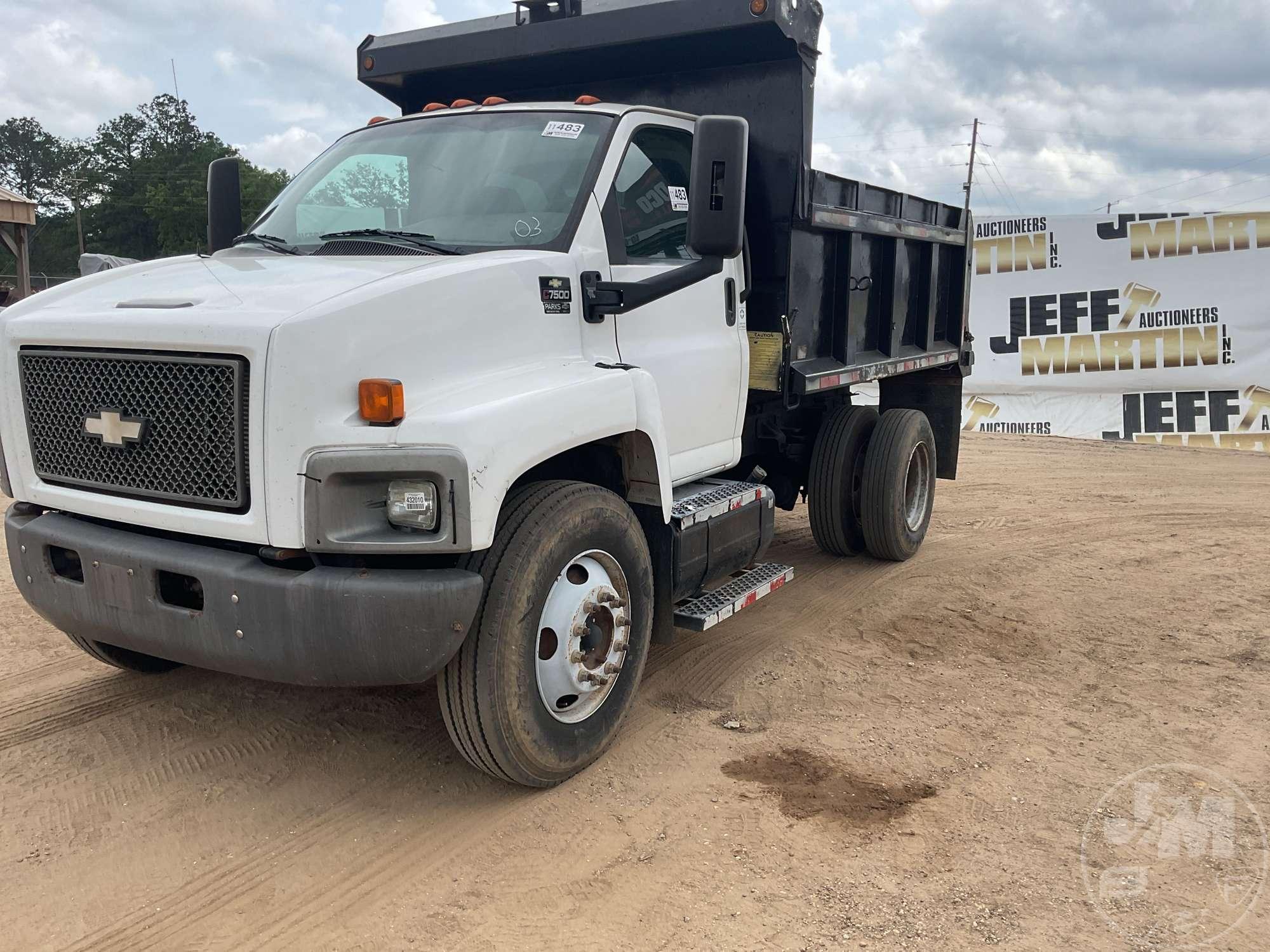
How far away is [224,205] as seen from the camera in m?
4.99

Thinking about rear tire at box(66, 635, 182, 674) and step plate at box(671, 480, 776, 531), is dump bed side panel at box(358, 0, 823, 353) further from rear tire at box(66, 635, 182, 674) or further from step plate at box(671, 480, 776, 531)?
rear tire at box(66, 635, 182, 674)

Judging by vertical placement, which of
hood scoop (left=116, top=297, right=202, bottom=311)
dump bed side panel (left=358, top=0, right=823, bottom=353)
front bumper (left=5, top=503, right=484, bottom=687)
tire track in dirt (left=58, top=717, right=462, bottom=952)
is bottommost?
tire track in dirt (left=58, top=717, right=462, bottom=952)

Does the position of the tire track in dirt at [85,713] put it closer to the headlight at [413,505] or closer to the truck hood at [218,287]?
the truck hood at [218,287]

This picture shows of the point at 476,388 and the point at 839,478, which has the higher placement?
the point at 476,388

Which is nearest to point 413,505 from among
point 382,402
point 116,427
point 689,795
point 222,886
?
point 382,402

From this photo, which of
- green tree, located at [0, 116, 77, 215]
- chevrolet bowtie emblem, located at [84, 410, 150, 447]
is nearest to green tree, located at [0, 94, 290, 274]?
green tree, located at [0, 116, 77, 215]

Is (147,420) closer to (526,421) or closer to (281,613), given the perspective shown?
(281,613)

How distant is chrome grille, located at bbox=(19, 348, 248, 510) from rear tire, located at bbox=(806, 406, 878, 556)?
4.28m

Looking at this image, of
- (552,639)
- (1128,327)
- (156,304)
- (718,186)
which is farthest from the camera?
(1128,327)

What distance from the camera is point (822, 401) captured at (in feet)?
22.2

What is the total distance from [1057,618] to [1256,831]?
2485mm

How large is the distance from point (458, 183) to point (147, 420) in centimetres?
159

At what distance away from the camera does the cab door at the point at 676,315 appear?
4.24m

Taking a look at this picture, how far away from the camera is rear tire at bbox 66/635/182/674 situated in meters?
4.36
